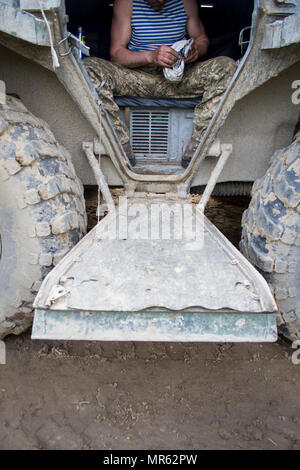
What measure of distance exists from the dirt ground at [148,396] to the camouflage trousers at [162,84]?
119 cm

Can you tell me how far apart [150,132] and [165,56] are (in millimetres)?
432

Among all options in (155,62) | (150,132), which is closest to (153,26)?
(155,62)

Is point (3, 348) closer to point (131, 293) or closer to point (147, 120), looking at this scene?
point (131, 293)

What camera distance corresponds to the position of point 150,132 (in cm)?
237

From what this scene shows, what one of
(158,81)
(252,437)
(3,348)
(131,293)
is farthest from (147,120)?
(252,437)

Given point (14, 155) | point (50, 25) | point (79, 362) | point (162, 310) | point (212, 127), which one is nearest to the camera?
point (162, 310)

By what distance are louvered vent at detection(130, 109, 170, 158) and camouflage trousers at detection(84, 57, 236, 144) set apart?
11 cm

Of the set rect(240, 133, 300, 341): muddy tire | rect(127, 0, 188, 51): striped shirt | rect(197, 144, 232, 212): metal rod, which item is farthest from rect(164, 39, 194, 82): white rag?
rect(240, 133, 300, 341): muddy tire

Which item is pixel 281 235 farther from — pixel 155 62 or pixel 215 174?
pixel 155 62

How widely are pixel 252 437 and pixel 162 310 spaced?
1.90ft

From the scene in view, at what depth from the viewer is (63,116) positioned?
6.70ft

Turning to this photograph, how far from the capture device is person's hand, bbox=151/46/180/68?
2.15 metres

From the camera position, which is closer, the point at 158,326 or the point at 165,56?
the point at 158,326

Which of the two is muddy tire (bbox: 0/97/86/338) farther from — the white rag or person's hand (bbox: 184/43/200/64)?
person's hand (bbox: 184/43/200/64)
